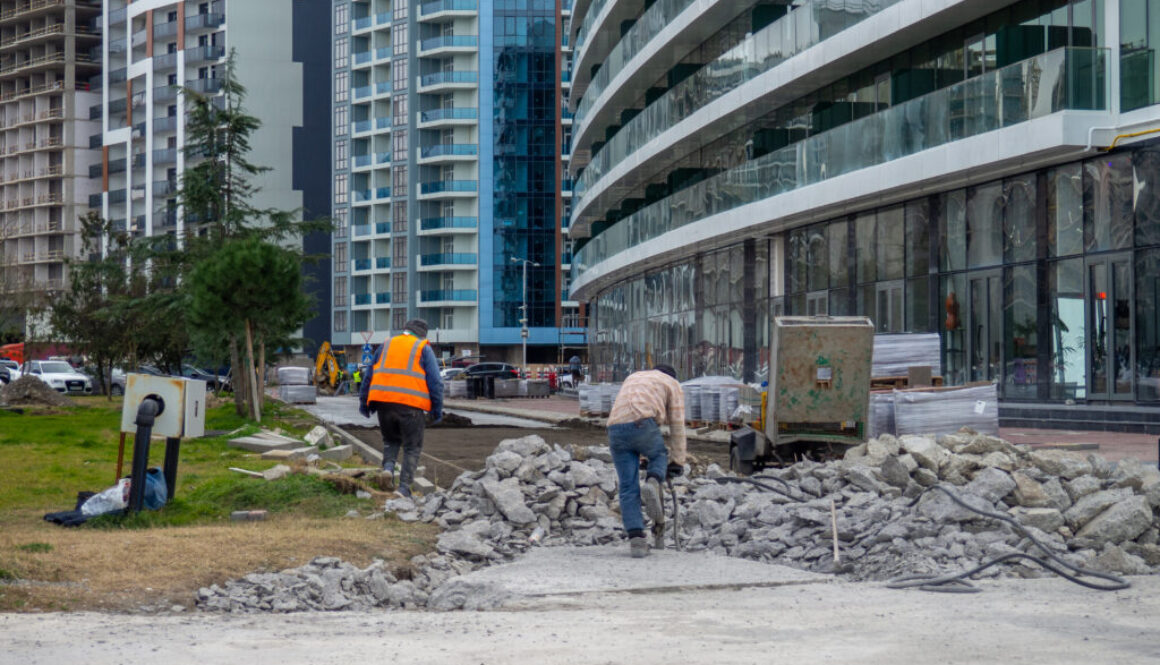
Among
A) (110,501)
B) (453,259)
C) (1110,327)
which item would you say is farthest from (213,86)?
(110,501)

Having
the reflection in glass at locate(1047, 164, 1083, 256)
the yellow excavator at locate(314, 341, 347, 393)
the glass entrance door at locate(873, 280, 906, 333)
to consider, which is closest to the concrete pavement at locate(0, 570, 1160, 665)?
the reflection in glass at locate(1047, 164, 1083, 256)

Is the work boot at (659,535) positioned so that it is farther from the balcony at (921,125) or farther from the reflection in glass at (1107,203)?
the balcony at (921,125)

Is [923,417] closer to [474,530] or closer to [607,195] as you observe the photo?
[474,530]

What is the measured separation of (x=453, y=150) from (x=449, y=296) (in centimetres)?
1147

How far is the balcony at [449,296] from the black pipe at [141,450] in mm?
100026

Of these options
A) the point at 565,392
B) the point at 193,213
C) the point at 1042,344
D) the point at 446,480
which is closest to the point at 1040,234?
the point at 1042,344

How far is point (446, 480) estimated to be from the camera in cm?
1759

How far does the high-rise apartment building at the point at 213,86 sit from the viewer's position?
116375mm

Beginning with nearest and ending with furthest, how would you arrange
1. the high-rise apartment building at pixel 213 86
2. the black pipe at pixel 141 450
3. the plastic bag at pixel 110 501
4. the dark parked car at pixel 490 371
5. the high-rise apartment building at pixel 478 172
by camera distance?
the black pipe at pixel 141 450 < the plastic bag at pixel 110 501 < the dark parked car at pixel 490 371 < the high-rise apartment building at pixel 478 172 < the high-rise apartment building at pixel 213 86

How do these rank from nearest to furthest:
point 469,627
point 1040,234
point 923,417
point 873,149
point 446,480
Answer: point 469,627 < point 446,480 < point 923,417 < point 1040,234 < point 873,149

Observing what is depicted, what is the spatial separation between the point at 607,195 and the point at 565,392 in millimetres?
16886

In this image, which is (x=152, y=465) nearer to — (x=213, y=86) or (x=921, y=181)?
(x=921, y=181)

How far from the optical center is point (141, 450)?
11.8 m

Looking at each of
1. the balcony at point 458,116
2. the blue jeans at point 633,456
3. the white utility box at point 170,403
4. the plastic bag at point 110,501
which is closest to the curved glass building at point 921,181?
the blue jeans at point 633,456
